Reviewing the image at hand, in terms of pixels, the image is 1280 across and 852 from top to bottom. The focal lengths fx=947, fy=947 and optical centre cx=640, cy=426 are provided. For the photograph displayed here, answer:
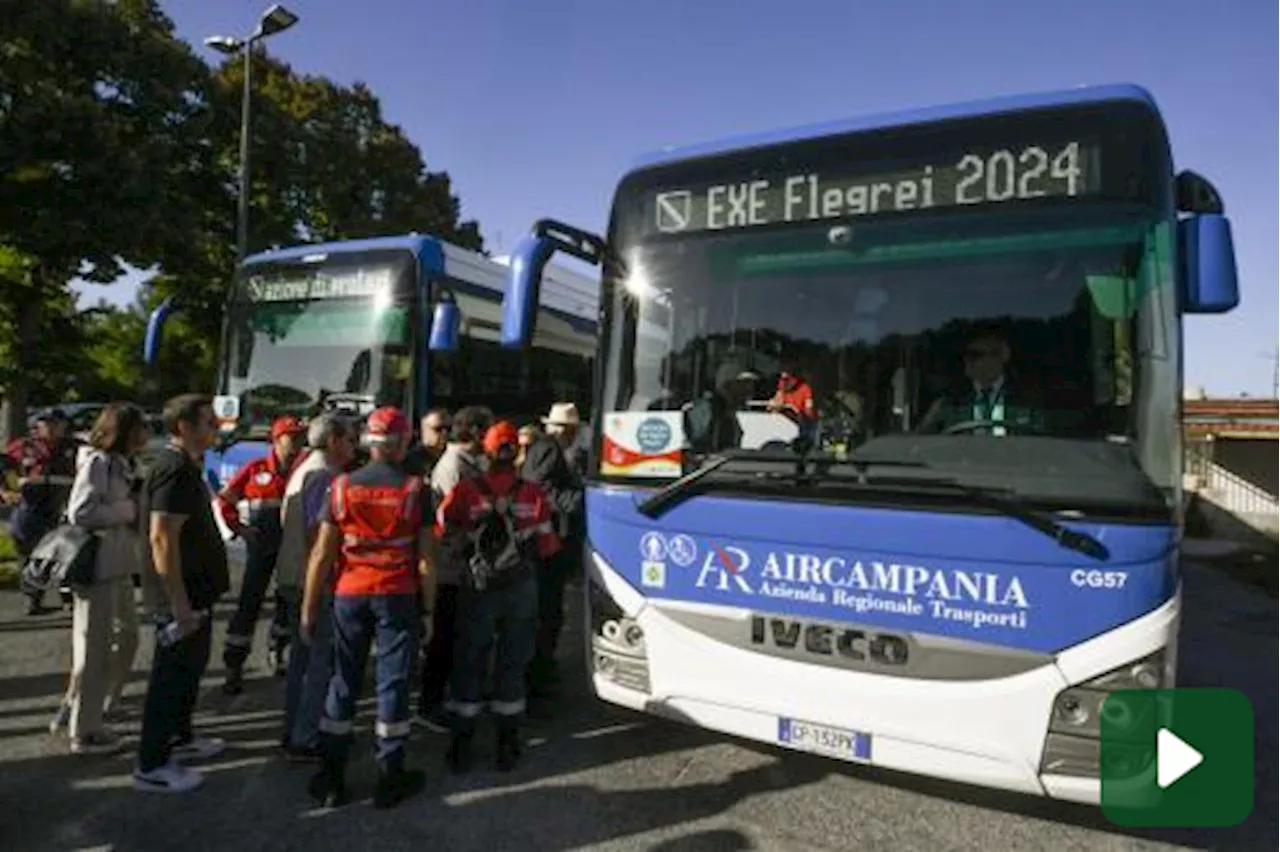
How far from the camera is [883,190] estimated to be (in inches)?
167

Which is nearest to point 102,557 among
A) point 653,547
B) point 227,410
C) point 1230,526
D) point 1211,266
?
point 653,547

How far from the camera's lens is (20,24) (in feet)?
52.7

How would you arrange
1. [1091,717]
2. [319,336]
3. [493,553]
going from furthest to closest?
[319,336], [493,553], [1091,717]

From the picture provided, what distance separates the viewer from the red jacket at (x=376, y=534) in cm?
435

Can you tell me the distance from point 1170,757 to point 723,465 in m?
2.12

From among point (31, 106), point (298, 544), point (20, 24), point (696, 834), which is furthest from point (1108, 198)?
point (20, 24)

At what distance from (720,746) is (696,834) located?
1.08 metres

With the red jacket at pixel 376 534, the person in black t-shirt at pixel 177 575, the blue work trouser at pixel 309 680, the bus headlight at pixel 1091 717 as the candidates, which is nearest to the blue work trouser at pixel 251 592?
the blue work trouser at pixel 309 680

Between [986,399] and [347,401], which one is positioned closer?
[986,399]

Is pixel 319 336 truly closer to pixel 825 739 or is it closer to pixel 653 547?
pixel 653 547

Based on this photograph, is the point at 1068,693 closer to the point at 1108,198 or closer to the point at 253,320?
the point at 1108,198

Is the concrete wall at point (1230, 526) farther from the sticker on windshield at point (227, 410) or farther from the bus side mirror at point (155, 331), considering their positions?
the bus side mirror at point (155, 331)

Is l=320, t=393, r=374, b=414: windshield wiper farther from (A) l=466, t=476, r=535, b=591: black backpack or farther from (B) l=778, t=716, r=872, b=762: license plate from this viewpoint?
(B) l=778, t=716, r=872, b=762: license plate

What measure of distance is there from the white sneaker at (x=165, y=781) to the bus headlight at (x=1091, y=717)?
3838 millimetres
